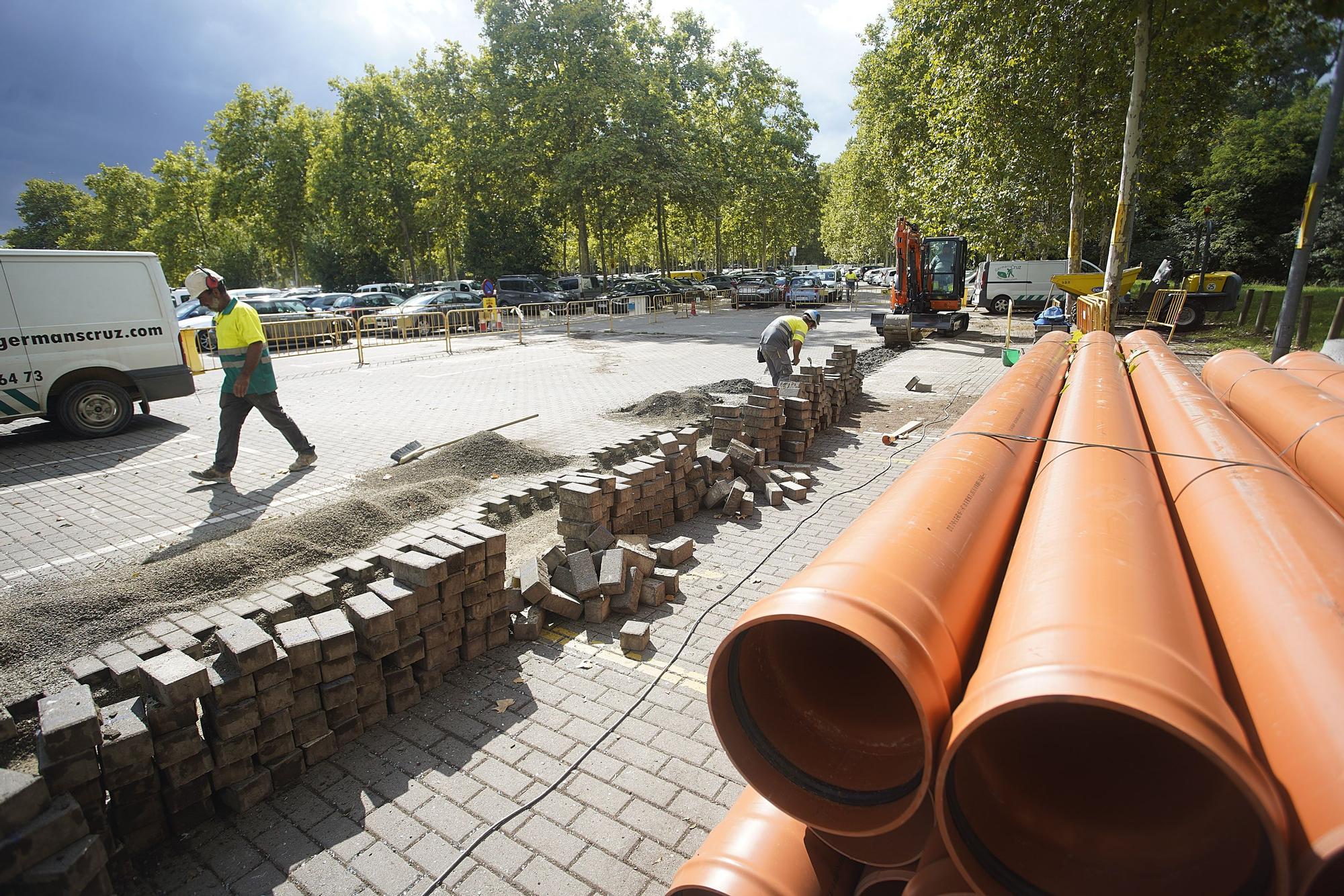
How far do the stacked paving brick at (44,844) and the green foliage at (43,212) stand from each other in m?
83.7

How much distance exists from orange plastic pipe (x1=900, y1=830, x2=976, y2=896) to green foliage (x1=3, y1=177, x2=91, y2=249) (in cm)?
8604

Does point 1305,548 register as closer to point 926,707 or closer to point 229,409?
point 926,707

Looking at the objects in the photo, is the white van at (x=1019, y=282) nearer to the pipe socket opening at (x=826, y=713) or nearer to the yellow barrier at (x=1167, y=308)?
the yellow barrier at (x=1167, y=308)

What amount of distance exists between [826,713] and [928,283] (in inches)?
848

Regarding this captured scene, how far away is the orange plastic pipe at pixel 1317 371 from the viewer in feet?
17.4

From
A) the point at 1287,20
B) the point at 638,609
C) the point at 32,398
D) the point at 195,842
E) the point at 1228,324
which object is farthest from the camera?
the point at 1228,324

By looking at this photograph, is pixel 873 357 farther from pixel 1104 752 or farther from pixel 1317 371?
pixel 1104 752

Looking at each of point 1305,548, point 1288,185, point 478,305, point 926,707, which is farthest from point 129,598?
point 1288,185

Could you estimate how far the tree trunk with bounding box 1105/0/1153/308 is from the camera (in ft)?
48.8

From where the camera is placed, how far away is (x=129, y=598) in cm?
461

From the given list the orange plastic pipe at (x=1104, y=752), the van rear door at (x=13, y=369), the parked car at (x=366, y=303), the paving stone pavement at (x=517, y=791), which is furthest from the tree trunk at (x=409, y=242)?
the orange plastic pipe at (x=1104, y=752)

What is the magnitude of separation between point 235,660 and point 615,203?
37877 mm

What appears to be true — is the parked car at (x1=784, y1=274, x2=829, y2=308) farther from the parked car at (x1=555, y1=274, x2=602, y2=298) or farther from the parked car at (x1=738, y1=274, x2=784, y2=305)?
the parked car at (x1=555, y1=274, x2=602, y2=298)

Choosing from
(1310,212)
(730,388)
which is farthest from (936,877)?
(1310,212)
